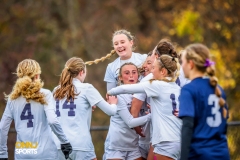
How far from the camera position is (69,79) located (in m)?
7.71

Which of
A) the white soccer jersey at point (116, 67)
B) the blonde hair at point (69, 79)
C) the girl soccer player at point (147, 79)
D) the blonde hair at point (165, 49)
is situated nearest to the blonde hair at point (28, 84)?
the blonde hair at point (69, 79)

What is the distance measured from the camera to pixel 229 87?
753 inches

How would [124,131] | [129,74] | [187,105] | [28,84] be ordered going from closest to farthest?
[187,105] < [28,84] < [129,74] < [124,131]

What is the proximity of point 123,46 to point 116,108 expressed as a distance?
1.04 m

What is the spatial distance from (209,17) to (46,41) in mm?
6135

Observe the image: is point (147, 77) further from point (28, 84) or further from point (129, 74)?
point (28, 84)

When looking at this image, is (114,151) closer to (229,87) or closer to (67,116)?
(67,116)

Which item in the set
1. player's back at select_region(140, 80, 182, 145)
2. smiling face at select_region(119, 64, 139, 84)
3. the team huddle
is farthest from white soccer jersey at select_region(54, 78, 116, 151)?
player's back at select_region(140, 80, 182, 145)

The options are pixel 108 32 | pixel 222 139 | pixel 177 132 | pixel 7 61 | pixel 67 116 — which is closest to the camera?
pixel 222 139

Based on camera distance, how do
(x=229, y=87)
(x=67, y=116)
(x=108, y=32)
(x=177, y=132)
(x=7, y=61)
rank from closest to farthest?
1. (x=177, y=132)
2. (x=67, y=116)
3. (x=229, y=87)
4. (x=7, y=61)
5. (x=108, y=32)

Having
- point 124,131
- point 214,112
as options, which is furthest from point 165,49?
point 214,112

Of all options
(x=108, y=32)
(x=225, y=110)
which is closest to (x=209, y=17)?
(x=108, y=32)

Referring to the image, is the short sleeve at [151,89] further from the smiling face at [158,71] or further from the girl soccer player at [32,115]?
the girl soccer player at [32,115]

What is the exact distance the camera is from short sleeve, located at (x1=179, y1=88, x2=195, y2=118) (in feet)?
19.4
